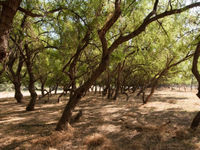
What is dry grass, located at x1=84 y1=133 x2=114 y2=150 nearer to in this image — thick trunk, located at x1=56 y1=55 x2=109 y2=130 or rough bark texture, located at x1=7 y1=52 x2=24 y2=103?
thick trunk, located at x1=56 y1=55 x2=109 y2=130

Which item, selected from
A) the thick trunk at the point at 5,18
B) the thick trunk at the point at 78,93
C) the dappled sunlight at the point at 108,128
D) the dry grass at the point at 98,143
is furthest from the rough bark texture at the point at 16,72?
the dry grass at the point at 98,143

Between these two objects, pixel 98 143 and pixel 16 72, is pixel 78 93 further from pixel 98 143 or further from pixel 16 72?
pixel 16 72

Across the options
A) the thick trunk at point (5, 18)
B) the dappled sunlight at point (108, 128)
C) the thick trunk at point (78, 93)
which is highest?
the thick trunk at point (5, 18)

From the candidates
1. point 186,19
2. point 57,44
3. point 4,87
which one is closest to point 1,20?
point 57,44

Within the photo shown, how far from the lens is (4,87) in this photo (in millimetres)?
63594

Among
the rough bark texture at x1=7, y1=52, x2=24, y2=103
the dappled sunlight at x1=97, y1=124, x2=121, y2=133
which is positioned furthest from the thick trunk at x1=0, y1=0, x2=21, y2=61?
the rough bark texture at x1=7, y1=52, x2=24, y2=103

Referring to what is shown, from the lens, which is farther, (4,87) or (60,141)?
(4,87)

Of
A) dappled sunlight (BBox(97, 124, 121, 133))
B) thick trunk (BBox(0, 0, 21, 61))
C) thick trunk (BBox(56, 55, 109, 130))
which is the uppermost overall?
thick trunk (BBox(0, 0, 21, 61))

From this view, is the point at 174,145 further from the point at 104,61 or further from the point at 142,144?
the point at 104,61

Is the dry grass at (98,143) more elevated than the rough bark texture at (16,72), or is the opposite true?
the rough bark texture at (16,72)

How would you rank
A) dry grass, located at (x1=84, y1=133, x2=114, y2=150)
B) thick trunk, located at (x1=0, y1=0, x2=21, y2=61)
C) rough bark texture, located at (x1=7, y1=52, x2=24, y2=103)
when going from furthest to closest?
1. rough bark texture, located at (x1=7, y1=52, x2=24, y2=103)
2. dry grass, located at (x1=84, y1=133, x2=114, y2=150)
3. thick trunk, located at (x1=0, y1=0, x2=21, y2=61)

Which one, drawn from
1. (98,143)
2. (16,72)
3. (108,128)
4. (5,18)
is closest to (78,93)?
(98,143)

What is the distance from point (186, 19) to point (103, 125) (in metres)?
8.82

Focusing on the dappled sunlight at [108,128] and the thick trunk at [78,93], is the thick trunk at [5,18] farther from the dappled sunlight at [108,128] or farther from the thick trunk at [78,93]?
the dappled sunlight at [108,128]
